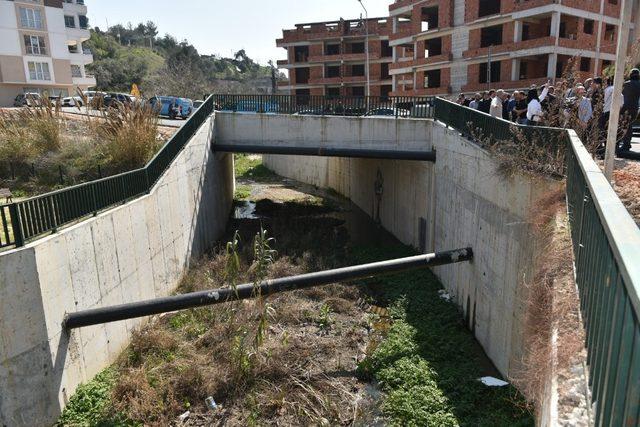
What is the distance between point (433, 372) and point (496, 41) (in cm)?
3434

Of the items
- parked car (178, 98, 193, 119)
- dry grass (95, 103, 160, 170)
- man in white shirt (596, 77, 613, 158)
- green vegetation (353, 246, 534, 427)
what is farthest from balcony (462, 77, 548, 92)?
dry grass (95, 103, 160, 170)

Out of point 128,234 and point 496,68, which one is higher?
point 496,68

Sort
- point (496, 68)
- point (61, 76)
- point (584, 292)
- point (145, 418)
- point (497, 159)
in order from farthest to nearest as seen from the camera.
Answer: point (61, 76), point (496, 68), point (497, 159), point (145, 418), point (584, 292)

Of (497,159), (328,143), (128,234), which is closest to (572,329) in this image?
(497,159)

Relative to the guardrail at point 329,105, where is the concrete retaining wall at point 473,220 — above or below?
below

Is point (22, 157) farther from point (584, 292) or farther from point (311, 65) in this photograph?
point (311, 65)

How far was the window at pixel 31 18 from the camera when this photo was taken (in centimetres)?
4591

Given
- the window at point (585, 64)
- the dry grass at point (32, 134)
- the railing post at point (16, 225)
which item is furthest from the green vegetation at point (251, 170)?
the railing post at point (16, 225)

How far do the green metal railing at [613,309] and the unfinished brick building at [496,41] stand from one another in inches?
1172

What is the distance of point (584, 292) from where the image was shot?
401 cm

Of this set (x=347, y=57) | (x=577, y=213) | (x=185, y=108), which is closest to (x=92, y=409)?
(x=577, y=213)

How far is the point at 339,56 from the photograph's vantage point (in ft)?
177

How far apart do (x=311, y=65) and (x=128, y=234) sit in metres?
49.8

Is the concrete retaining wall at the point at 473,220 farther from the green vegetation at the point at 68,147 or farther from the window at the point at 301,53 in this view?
the window at the point at 301,53
